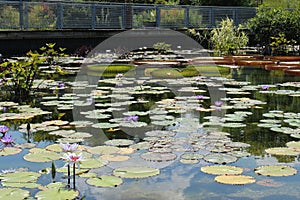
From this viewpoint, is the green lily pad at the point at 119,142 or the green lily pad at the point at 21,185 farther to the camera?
the green lily pad at the point at 119,142

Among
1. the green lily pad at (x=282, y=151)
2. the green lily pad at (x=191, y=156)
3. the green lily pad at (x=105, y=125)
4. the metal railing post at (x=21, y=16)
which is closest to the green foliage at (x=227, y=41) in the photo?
the metal railing post at (x=21, y=16)

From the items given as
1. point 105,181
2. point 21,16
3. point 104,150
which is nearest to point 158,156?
point 104,150

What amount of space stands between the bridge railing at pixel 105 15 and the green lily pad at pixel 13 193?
29.3 feet

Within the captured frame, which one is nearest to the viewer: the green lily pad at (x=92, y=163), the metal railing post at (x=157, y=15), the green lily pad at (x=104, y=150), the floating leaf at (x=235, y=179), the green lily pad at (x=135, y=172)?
the floating leaf at (x=235, y=179)

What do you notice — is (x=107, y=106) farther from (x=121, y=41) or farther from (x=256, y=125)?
(x=121, y=41)

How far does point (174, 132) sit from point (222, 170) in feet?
3.04

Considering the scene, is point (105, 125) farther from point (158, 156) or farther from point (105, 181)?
point (105, 181)

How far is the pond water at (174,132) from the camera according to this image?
8.07 feet

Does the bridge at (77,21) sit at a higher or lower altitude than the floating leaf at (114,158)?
higher

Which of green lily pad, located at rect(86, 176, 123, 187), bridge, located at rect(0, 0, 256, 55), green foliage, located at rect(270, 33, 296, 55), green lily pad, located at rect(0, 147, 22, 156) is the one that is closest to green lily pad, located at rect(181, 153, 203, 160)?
green lily pad, located at rect(86, 176, 123, 187)

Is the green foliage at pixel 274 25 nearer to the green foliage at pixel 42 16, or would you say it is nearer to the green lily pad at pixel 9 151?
the green foliage at pixel 42 16

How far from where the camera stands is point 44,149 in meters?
3.09

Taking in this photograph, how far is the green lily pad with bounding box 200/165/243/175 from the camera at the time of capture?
8.64 feet

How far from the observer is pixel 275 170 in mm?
2697
